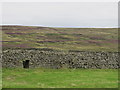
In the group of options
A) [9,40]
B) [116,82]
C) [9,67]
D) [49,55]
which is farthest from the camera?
[9,40]

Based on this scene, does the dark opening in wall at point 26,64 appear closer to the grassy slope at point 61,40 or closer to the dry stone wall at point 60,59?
the dry stone wall at point 60,59

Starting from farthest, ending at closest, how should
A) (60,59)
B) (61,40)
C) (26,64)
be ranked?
(61,40), (60,59), (26,64)

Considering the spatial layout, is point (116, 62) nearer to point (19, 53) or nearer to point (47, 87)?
point (19, 53)

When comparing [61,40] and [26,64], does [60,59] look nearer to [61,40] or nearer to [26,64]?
[26,64]

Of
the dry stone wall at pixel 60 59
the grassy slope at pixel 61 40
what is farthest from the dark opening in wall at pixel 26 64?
the grassy slope at pixel 61 40

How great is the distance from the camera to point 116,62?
43031 millimetres

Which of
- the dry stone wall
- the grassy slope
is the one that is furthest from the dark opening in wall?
the grassy slope

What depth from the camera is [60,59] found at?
42125 millimetres

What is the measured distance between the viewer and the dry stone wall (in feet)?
135

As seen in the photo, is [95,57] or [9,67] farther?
[95,57]

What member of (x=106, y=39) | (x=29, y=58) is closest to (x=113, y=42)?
(x=106, y=39)

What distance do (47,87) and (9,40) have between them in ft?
169

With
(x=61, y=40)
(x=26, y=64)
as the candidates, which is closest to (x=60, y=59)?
(x=26, y=64)

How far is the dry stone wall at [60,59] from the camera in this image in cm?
4100
